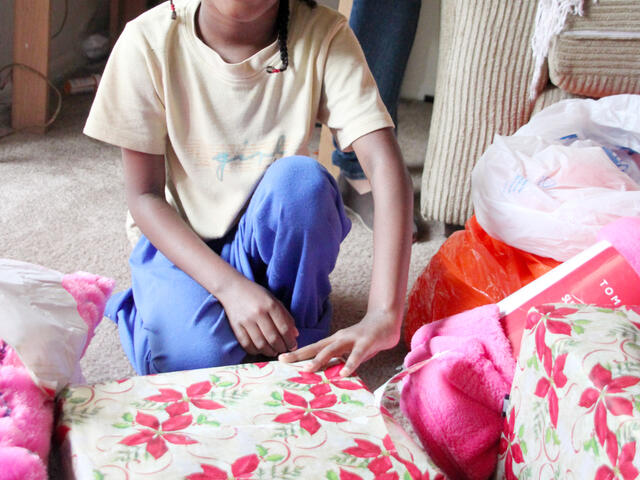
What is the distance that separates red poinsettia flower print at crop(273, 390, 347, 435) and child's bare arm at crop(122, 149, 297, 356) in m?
0.14

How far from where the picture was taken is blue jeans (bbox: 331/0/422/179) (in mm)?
1368

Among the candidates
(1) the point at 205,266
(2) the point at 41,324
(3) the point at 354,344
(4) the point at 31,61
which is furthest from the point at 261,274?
(4) the point at 31,61

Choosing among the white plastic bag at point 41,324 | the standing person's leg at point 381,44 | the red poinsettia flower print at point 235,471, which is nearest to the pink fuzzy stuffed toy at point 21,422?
the white plastic bag at point 41,324

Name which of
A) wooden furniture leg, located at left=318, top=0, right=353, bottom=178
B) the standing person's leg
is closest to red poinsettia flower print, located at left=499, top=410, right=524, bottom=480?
the standing person's leg

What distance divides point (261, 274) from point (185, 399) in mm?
274

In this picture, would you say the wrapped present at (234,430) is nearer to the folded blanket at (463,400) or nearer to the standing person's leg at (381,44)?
the folded blanket at (463,400)

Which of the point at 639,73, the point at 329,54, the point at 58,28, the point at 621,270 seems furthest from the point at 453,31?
the point at 58,28

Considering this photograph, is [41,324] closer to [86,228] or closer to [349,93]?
[349,93]

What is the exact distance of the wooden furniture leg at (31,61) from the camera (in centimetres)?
155

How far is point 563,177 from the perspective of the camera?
973mm

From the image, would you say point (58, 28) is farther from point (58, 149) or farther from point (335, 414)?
point (335, 414)

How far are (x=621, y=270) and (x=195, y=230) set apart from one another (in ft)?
1.75

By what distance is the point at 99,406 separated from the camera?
0.64m

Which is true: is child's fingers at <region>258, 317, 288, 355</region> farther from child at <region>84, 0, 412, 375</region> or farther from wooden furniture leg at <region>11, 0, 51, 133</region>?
wooden furniture leg at <region>11, 0, 51, 133</region>
